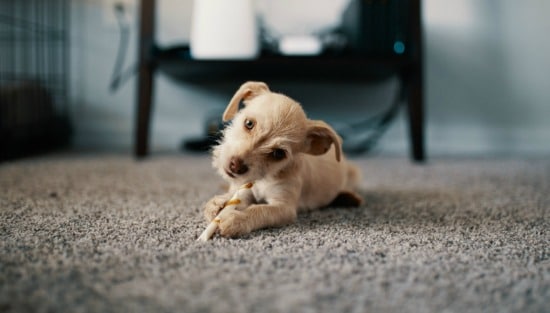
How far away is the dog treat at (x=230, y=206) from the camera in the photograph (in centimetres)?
76

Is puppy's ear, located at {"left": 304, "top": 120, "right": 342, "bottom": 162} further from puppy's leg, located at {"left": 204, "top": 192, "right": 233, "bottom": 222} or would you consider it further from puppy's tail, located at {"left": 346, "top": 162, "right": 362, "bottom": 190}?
puppy's tail, located at {"left": 346, "top": 162, "right": 362, "bottom": 190}

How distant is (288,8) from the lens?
2.24 m

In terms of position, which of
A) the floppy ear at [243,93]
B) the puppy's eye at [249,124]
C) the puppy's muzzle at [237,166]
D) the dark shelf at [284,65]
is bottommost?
the puppy's muzzle at [237,166]

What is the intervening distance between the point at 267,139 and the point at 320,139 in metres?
0.15

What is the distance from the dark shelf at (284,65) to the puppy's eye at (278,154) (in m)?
0.90

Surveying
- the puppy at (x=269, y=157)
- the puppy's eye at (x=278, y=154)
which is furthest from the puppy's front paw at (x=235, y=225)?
the puppy's eye at (x=278, y=154)

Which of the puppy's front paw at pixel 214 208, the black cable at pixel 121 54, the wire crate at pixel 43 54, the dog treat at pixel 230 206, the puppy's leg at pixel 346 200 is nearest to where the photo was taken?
the dog treat at pixel 230 206

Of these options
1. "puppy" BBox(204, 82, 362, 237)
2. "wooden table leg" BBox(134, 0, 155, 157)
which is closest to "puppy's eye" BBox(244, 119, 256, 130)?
"puppy" BBox(204, 82, 362, 237)

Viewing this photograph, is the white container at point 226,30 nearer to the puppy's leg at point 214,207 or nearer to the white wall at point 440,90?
the white wall at point 440,90

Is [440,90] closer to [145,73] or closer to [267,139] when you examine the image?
[145,73]

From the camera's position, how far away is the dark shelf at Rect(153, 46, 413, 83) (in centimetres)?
170

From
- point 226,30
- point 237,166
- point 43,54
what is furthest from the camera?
point 43,54

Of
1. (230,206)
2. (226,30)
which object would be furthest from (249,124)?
(226,30)

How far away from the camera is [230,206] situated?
850mm
